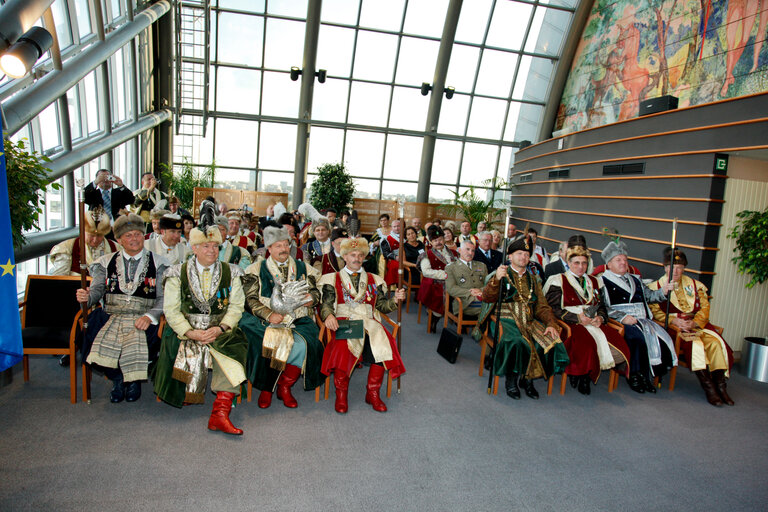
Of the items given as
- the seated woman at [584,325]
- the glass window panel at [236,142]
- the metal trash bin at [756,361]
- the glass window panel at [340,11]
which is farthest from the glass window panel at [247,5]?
the metal trash bin at [756,361]

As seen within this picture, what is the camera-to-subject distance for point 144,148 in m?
10.4

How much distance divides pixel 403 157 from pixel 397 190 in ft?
3.13

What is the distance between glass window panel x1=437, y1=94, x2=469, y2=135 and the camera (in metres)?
12.8

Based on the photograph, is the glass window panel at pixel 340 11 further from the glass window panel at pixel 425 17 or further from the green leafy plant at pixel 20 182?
the green leafy plant at pixel 20 182

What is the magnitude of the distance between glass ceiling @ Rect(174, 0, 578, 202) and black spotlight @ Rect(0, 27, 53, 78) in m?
8.73

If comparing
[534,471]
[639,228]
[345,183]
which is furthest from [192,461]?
[345,183]

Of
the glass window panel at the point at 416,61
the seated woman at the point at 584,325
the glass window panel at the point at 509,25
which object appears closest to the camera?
the seated woman at the point at 584,325

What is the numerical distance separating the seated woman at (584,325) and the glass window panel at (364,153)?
911cm

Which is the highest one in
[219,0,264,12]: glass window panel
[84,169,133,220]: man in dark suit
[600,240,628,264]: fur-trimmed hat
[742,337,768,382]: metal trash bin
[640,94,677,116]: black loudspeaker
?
[219,0,264,12]: glass window panel

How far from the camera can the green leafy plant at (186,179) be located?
10984 mm

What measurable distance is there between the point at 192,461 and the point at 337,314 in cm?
151

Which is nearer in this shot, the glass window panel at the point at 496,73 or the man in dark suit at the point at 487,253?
the man in dark suit at the point at 487,253

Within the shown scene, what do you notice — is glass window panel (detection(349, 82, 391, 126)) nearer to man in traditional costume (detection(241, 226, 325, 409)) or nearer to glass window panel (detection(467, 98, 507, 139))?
glass window panel (detection(467, 98, 507, 139))

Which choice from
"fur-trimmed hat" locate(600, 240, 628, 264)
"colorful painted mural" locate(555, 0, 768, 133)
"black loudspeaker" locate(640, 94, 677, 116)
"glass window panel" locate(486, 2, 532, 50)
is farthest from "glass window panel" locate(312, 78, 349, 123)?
"fur-trimmed hat" locate(600, 240, 628, 264)
